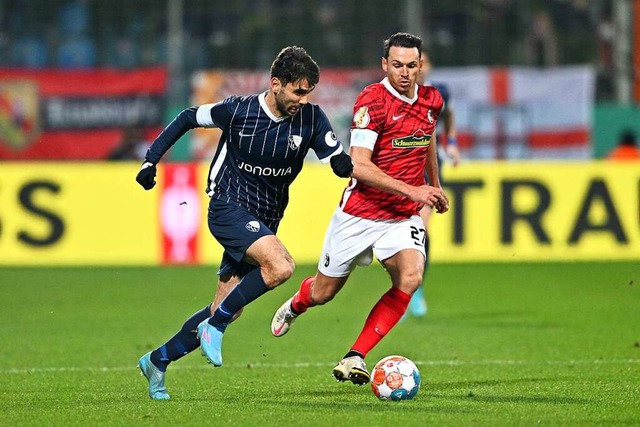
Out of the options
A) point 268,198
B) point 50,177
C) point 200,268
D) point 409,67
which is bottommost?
point 200,268

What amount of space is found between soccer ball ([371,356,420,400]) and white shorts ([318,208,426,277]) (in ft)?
2.42

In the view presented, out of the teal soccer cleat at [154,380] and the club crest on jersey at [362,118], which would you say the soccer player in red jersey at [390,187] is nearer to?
the club crest on jersey at [362,118]

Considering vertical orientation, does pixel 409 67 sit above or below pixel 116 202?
above

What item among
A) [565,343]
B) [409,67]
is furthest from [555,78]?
[409,67]

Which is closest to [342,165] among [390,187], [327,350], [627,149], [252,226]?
[390,187]

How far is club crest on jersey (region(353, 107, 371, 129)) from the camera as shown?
810cm

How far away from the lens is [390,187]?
312 inches

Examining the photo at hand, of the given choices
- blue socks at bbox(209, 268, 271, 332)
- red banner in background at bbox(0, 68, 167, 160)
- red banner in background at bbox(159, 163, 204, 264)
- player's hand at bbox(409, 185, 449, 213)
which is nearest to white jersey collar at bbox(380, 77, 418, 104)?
player's hand at bbox(409, 185, 449, 213)

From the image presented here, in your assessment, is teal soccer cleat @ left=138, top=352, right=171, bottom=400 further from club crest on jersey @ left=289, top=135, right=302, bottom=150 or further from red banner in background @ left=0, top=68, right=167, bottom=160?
red banner in background @ left=0, top=68, right=167, bottom=160

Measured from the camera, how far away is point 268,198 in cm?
807

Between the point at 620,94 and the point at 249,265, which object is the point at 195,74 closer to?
the point at 620,94

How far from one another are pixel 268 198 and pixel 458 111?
14.0 m

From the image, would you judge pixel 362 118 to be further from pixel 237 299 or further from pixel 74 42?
pixel 74 42

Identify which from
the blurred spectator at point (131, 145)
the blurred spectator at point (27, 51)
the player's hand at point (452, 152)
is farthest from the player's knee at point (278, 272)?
the blurred spectator at point (27, 51)
